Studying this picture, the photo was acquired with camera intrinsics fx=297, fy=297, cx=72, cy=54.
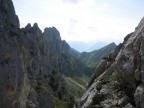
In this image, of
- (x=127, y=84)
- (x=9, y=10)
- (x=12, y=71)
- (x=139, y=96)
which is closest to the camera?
(x=139, y=96)

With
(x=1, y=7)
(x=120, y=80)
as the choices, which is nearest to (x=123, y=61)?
(x=120, y=80)

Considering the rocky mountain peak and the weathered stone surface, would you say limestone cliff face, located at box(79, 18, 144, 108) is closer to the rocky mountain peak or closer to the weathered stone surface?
the weathered stone surface

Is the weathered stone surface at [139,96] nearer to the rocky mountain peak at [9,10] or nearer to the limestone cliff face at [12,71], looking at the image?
the limestone cliff face at [12,71]

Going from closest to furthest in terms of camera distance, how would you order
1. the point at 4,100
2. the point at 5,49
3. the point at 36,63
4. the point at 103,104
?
1. the point at 103,104
2. the point at 4,100
3. the point at 5,49
4. the point at 36,63

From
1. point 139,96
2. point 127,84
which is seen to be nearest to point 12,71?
point 127,84

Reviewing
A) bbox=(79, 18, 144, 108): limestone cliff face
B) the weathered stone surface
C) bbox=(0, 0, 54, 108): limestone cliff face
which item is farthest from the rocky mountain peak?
the weathered stone surface

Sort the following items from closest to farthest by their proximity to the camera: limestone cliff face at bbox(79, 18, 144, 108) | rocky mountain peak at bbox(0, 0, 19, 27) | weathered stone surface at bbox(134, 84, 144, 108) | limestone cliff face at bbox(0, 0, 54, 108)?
weathered stone surface at bbox(134, 84, 144, 108) < limestone cliff face at bbox(79, 18, 144, 108) < limestone cliff face at bbox(0, 0, 54, 108) < rocky mountain peak at bbox(0, 0, 19, 27)

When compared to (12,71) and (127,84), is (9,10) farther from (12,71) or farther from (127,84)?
(127,84)

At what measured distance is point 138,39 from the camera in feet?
95.8

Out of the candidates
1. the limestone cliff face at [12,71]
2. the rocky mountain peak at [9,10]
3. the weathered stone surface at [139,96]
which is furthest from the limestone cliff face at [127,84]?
the rocky mountain peak at [9,10]

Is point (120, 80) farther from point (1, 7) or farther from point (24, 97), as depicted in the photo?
point (1, 7)

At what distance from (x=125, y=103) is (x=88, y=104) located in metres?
5.83

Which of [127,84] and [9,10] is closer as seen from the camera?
[127,84]

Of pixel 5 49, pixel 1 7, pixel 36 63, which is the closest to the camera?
pixel 5 49
